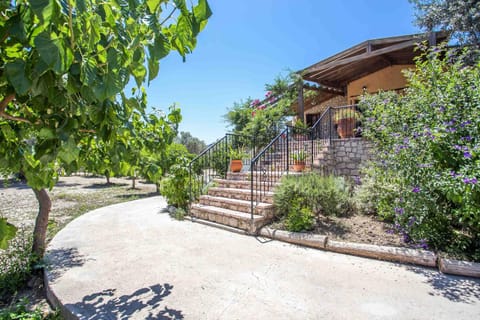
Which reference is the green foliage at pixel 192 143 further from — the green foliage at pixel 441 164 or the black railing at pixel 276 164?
the green foliage at pixel 441 164

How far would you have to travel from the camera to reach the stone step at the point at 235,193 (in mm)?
5035

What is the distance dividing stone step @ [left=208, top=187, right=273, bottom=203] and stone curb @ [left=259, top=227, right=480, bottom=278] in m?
0.96

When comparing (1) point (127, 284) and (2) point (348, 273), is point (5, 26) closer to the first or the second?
(1) point (127, 284)

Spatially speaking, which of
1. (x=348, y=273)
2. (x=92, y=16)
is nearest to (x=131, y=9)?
(x=92, y=16)

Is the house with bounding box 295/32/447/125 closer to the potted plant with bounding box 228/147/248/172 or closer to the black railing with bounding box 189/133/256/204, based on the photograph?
the black railing with bounding box 189/133/256/204

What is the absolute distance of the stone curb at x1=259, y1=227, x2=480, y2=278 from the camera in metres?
2.81

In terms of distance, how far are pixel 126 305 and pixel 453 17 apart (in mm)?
8219

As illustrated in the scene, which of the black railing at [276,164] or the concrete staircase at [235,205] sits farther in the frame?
the black railing at [276,164]

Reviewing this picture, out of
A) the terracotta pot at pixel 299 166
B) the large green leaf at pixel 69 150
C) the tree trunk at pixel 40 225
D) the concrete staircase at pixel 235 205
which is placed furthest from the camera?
the terracotta pot at pixel 299 166

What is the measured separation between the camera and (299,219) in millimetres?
4117

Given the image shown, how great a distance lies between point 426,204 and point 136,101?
3535 mm

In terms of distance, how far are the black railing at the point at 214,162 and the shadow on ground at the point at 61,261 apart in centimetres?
283

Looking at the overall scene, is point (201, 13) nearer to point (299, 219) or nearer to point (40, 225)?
point (299, 219)

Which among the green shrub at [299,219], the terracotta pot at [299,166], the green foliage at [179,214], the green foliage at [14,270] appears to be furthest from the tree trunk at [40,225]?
the terracotta pot at [299,166]
